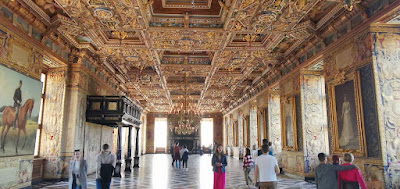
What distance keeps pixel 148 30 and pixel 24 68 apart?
3.69 meters

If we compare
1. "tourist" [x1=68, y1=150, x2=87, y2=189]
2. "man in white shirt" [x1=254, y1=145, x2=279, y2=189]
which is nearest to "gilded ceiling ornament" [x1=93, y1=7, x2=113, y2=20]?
"tourist" [x1=68, y1=150, x2=87, y2=189]

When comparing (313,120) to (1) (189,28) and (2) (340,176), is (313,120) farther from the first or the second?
(2) (340,176)

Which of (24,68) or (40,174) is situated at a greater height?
(24,68)

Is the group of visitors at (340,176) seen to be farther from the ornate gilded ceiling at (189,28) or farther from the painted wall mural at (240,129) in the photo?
the painted wall mural at (240,129)

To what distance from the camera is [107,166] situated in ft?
19.8

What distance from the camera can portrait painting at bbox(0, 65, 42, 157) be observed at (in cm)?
647

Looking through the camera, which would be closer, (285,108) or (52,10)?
(52,10)

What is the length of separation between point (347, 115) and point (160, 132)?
29.7m

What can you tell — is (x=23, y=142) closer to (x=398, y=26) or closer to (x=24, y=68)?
(x=24, y=68)

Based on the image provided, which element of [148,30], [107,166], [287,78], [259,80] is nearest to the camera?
[107,166]

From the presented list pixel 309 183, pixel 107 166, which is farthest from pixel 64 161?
pixel 309 183

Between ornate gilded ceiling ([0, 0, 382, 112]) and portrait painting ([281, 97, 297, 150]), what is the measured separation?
181cm

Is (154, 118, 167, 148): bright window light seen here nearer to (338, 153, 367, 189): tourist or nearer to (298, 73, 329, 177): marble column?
(298, 73, 329, 177): marble column

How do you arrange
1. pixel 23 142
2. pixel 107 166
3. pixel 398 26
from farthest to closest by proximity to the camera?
pixel 23 142, pixel 398 26, pixel 107 166
